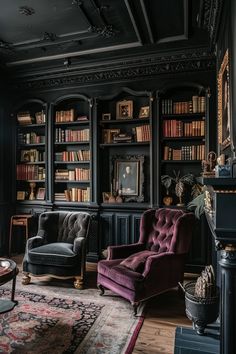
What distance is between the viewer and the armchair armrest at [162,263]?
9.32 feet

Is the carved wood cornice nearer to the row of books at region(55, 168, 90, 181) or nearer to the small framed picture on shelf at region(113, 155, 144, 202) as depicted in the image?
the small framed picture on shelf at region(113, 155, 144, 202)

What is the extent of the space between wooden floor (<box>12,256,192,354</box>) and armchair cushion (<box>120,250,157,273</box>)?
43cm

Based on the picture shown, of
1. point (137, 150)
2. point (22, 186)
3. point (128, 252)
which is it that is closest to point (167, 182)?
point (137, 150)

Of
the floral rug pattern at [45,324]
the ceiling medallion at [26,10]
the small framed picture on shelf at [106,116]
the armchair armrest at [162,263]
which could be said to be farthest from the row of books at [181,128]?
the floral rug pattern at [45,324]

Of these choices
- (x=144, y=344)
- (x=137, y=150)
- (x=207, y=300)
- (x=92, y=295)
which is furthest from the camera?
(x=137, y=150)

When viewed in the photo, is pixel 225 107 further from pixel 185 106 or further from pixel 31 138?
pixel 31 138

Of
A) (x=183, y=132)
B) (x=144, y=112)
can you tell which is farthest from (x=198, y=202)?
(x=144, y=112)

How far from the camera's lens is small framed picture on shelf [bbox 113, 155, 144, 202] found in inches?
174

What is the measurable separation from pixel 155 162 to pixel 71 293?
6.98 feet

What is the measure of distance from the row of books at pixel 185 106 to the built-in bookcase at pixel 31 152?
2091 millimetres

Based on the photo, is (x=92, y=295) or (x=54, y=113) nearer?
(x=92, y=295)

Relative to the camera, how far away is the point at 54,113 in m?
4.77

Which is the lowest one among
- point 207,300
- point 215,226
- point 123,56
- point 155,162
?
point 207,300

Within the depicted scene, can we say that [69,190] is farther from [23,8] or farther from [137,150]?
[23,8]
